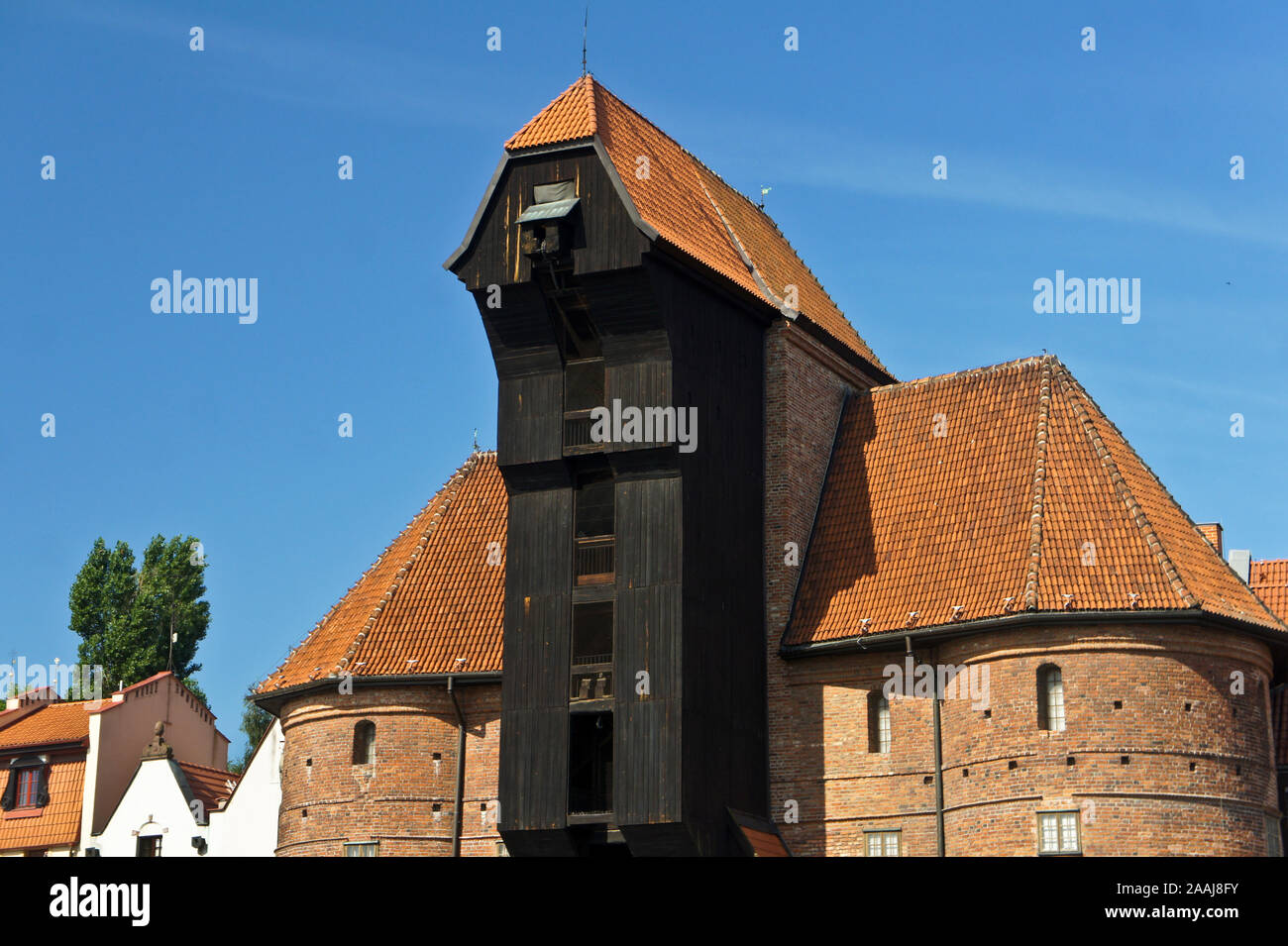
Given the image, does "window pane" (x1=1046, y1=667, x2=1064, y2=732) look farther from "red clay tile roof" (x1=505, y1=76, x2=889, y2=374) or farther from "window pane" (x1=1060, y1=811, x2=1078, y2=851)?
"red clay tile roof" (x1=505, y1=76, x2=889, y2=374)

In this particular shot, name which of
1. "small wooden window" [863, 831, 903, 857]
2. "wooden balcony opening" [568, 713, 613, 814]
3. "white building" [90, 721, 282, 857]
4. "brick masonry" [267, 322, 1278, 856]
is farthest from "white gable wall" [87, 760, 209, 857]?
"small wooden window" [863, 831, 903, 857]

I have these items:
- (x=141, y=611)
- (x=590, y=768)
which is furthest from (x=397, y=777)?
(x=141, y=611)

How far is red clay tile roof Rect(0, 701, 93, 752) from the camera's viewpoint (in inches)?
1895

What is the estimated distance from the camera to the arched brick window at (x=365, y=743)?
35.4m

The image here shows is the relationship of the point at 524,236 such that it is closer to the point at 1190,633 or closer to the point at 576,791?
the point at 576,791

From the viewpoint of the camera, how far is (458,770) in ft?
115

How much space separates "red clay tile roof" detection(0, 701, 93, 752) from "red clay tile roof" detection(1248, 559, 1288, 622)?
28901 mm

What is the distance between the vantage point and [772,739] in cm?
3344

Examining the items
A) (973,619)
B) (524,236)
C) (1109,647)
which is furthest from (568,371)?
(1109,647)

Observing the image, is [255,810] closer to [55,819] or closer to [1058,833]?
[55,819]

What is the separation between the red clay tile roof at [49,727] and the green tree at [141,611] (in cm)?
1028

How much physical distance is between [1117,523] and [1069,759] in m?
4.57

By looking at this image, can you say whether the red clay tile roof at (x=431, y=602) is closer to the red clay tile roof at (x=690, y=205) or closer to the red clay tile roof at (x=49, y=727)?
the red clay tile roof at (x=690, y=205)

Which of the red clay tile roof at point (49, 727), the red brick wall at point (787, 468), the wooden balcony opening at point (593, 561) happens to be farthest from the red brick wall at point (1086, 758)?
the red clay tile roof at point (49, 727)
